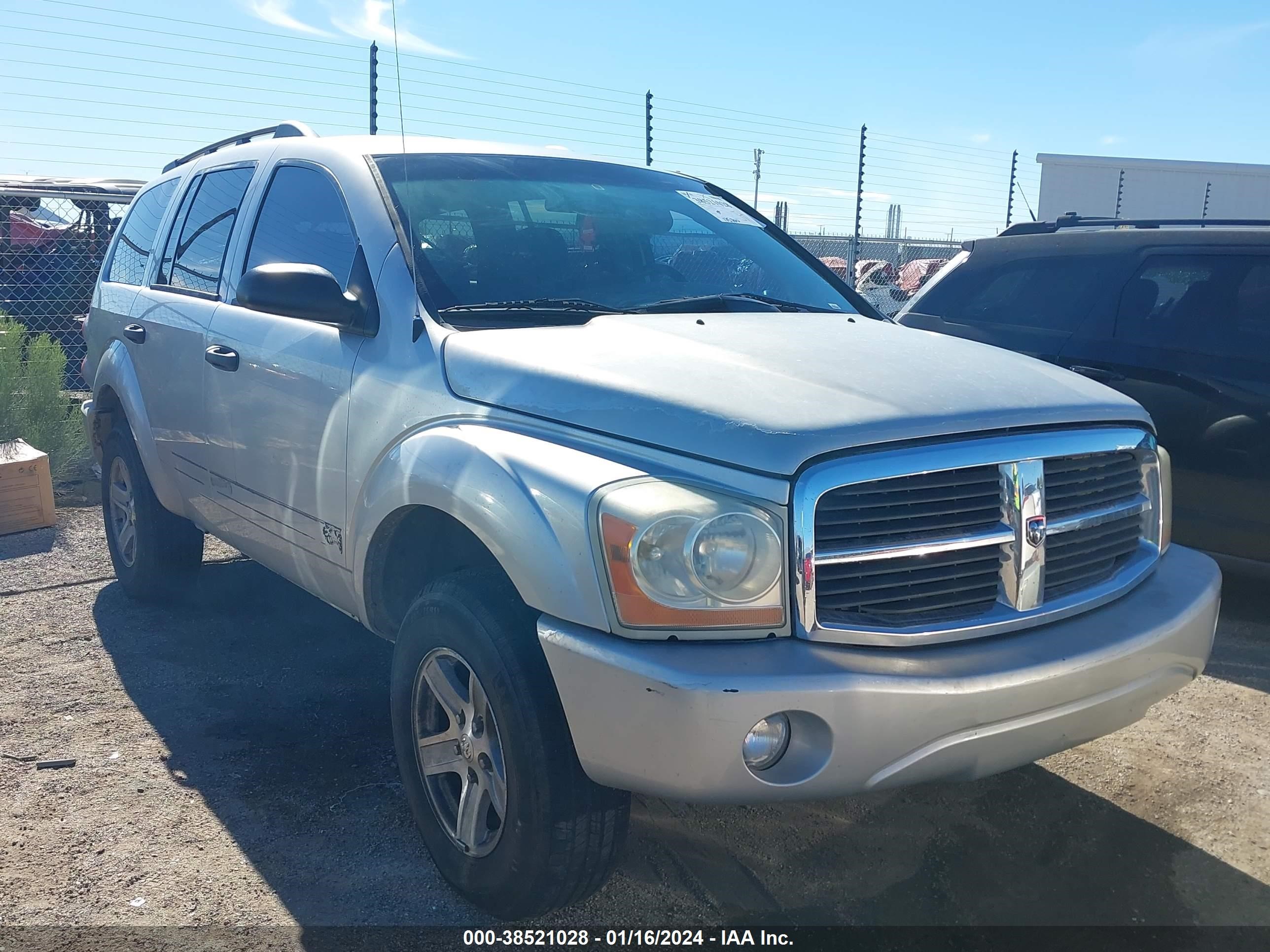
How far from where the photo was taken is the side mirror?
306 centimetres

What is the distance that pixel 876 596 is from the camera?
232 cm

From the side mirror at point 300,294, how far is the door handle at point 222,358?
0.71 m

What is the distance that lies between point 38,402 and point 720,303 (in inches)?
238

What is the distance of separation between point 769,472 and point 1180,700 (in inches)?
108

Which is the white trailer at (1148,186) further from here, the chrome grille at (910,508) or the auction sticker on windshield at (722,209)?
the chrome grille at (910,508)

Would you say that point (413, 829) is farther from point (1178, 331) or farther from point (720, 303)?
point (1178, 331)

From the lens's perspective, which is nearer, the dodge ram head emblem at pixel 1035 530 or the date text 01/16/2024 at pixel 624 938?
the dodge ram head emblem at pixel 1035 530

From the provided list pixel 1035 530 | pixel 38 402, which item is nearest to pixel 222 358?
pixel 1035 530

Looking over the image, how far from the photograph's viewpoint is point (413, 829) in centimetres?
313

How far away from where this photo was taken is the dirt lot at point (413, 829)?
9.11 feet

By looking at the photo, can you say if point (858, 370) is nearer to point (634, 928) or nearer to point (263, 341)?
point (634, 928)

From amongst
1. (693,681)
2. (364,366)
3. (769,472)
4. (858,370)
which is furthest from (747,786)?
(364,366)

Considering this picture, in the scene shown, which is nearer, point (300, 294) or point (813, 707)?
point (813, 707)

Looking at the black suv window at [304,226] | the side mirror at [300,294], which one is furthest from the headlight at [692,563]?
the black suv window at [304,226]
